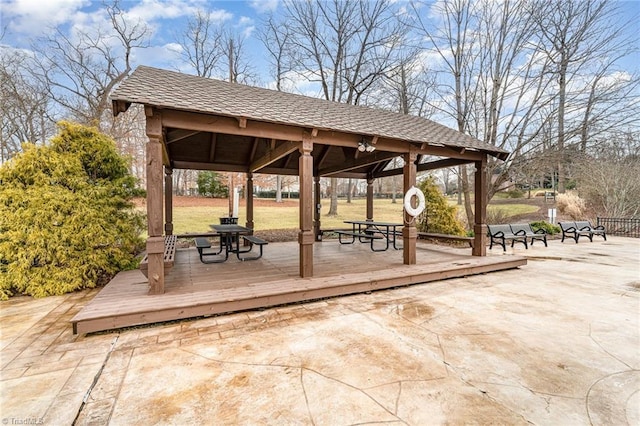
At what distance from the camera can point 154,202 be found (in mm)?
3734

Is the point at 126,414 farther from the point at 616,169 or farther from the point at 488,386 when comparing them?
the point at 616,169

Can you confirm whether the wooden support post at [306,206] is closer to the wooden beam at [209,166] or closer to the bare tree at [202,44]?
the wooden beam at [209,166]

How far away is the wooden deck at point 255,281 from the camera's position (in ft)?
11.0

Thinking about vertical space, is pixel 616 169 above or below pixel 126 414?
above

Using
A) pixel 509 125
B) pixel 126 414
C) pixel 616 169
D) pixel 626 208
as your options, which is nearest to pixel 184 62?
pixel 509 125

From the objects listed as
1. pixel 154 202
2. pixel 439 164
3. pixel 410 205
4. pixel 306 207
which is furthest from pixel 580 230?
pixel 154 202

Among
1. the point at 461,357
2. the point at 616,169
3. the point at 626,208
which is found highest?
the point at 616,169

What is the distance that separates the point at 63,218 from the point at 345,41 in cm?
1452

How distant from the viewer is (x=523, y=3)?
9.95 metres

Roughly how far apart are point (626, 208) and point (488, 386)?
675 inches

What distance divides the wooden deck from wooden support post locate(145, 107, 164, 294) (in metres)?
0.34

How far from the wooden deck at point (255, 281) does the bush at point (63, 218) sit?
0.62 m

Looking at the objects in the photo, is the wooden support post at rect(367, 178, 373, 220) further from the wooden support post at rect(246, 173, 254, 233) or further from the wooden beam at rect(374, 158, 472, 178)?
the wooden support post at rect(246, 173, 254, 233)

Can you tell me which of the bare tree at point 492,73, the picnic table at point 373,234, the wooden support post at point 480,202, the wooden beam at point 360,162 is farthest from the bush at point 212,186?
the wooden support post at point 480,202
